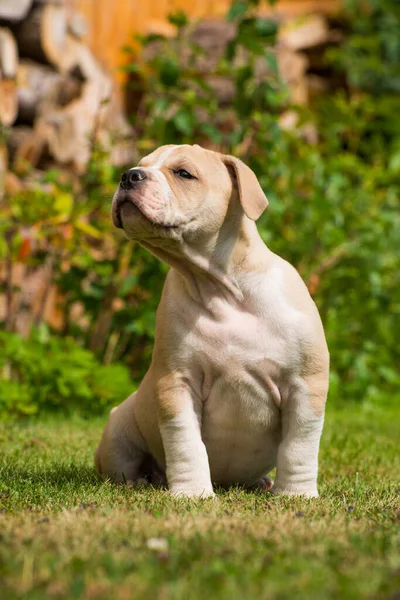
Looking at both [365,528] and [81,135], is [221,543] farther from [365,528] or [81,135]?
[81,135]

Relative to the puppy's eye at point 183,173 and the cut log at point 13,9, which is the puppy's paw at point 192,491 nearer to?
the puppy's eye at point 183,173

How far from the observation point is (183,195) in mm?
3230

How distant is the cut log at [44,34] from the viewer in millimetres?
6438

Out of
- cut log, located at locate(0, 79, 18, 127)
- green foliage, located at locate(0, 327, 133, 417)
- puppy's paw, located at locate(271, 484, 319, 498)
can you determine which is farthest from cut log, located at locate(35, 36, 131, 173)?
puppy's paw, located at locate(271, 484, 319, 498)

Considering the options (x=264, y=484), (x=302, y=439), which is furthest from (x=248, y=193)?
(x=264, y=484)

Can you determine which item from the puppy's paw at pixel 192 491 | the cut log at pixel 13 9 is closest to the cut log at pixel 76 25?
the cut log at pixel 13 9

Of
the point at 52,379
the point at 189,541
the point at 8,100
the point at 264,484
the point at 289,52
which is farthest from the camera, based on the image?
the point at 289,52

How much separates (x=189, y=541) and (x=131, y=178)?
1416mm

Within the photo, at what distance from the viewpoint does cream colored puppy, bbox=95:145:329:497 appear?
3.16m

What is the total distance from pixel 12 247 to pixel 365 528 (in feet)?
11.1

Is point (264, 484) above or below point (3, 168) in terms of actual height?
below

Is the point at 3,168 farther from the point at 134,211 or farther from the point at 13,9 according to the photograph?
the point at 134,211

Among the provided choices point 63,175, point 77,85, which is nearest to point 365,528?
point 63,175

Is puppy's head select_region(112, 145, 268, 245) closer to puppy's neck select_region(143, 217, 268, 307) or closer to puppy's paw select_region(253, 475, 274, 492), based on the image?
puppy's neck select_region(143, 217, 268, 307)
